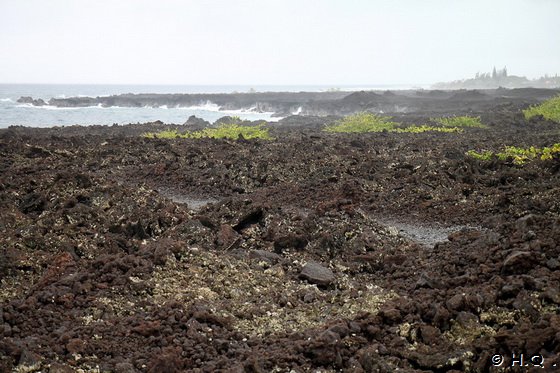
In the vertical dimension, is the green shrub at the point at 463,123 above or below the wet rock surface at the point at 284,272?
above

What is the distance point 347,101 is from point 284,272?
43825 mm

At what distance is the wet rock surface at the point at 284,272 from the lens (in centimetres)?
436

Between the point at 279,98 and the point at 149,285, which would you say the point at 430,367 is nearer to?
the point at 149,285

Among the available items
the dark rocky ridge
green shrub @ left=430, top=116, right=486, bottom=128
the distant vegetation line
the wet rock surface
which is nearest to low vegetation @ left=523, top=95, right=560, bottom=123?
green shrub @ left=430, top=116, right=486, bottom=128

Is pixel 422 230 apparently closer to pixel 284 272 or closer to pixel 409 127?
pixel 284 272

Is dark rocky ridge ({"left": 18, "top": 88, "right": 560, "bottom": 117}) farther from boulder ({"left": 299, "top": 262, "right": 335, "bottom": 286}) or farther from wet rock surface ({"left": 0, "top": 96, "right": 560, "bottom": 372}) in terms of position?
boulder ({"left": 299, "top": 262, "right": 335, "bottom": 286})

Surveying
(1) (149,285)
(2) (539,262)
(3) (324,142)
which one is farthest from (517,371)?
(3) (324,142)

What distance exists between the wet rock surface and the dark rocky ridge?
26.7m

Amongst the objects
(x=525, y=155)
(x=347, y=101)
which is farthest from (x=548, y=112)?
(x=347, y=101)

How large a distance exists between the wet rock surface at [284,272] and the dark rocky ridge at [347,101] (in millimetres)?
26725

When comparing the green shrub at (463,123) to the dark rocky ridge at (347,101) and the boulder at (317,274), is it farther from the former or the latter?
the boulder at (317,274)

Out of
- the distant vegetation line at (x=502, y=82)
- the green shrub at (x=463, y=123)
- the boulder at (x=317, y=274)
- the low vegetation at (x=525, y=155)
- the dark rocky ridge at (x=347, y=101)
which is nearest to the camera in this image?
the boulder at (x=317, y=274)

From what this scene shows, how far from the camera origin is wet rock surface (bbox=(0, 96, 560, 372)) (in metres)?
4.36

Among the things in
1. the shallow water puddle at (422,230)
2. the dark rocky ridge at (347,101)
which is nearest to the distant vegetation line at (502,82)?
the dark rocky ridge at (347,101)
